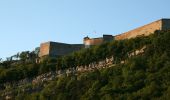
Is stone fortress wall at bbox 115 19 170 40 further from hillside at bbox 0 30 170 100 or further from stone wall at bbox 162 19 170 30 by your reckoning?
hillside at bbox 0 30 170 100

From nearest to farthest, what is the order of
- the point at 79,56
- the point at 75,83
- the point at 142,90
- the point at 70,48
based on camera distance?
1. the point at 142,90
2. the point at 75,83
3. the point at 79,56
4. the point at 70,48

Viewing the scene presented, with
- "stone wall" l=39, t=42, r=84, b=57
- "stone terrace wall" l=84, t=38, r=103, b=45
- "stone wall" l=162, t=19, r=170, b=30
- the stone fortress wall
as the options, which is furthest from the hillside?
"stone wall" l=39, t=42, r=84, b=57

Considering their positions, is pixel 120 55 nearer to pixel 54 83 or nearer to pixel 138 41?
pixel 138 41

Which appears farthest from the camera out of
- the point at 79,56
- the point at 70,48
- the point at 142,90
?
the point at 70,48

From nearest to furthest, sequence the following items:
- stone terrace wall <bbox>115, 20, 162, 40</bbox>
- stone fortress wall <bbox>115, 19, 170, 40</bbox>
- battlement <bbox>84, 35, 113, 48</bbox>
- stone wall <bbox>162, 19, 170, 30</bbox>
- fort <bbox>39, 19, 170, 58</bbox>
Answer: stone wall <bbox>162, 19, 170, 30</bbox>, stone fortress wall <bbox>115, 19, 170, 40</bbox>, fort <bbox>39, 19, 170, 58</bbox>, stone terrace wall <bbox>115, 20, 162, 40</bbox>, battlement <bbox>84, 35, 113, 48</bbox>

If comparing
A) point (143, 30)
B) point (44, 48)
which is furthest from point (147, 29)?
point (44, 48)

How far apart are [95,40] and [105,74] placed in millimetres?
13130

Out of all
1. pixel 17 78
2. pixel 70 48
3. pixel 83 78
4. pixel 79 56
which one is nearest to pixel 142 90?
pixel 83 78

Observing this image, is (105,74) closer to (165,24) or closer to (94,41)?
(165,24)

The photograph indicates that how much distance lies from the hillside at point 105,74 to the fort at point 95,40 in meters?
2.41

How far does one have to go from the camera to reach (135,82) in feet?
169

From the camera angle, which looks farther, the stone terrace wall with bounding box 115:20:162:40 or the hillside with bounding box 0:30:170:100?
the stone terrace wall with bounding box 115:20:162:40

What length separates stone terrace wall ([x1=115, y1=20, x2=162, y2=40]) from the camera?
60562 millimetres

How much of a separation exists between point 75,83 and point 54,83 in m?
2.57
